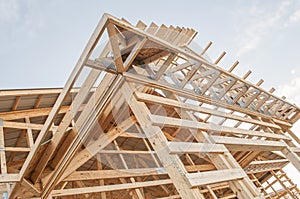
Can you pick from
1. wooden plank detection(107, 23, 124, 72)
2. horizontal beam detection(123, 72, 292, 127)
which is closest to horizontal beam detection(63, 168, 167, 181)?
horizontal beam detection(123, 72, 292, 127)

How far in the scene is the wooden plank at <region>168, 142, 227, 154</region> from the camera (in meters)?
2.45

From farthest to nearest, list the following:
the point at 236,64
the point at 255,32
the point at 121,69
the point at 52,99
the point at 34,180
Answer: the point at 255,32, the point at 52,99, the point at 236,64, the point at 34,180, the point at 121,69

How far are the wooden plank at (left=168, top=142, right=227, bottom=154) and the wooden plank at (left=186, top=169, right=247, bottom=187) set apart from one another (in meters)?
0.27

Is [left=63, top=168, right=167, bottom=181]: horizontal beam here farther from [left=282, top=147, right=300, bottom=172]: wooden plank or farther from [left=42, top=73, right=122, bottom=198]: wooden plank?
[left=282, top=147, right=300, bottom=172]: wooden plank

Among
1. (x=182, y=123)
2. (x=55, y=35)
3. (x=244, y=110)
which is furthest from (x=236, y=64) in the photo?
(x=55, y=35)

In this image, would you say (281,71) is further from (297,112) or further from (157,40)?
(157,40)

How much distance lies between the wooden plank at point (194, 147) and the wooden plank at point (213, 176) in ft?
0.88

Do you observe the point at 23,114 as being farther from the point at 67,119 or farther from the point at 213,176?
the point at 213,176

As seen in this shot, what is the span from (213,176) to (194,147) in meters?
0.36

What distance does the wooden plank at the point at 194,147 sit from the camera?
2449 millimetres

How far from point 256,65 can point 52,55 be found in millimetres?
6847

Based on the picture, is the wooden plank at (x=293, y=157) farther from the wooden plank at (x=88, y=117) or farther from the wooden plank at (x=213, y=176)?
the wooden plank at (x=88, y=117)

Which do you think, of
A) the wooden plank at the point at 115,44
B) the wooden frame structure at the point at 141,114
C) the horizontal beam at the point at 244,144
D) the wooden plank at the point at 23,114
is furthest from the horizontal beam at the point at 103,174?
the wooden plank at the point at 115,44

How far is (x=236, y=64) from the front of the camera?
4727 mm
